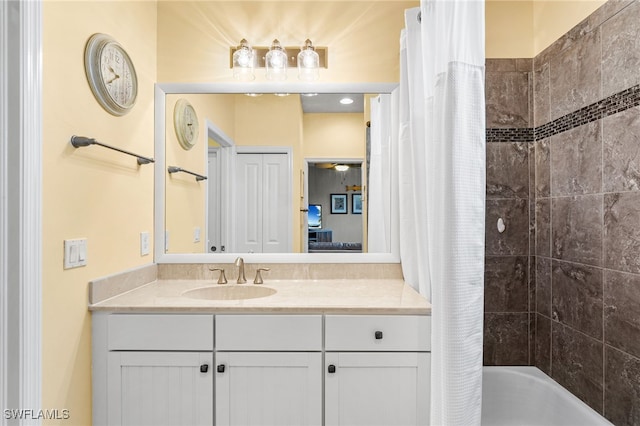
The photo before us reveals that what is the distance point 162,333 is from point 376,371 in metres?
0.88

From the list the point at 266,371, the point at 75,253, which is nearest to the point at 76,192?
the point at 75,253

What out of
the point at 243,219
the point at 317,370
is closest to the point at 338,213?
the point at 243,219

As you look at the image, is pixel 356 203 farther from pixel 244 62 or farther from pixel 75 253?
pixel 75 253

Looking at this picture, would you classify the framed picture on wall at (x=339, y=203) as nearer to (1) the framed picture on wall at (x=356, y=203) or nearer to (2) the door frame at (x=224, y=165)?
(1) the framed picture on wall at (x=356, y=203)

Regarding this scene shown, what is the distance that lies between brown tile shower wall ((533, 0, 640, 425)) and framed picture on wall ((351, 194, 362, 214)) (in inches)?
38.3

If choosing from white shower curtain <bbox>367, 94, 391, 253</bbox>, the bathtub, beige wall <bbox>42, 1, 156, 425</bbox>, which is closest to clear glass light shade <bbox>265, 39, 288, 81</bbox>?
white shower curtain <bbox>367, 94, 391, 253</bbox>

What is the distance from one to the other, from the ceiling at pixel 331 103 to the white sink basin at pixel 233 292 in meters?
1.04

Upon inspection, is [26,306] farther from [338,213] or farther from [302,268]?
[338,213]

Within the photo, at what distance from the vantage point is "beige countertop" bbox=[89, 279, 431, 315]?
1452 mm

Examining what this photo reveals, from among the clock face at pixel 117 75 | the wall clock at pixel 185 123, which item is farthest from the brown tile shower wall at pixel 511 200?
the clock face at pixel 117 75

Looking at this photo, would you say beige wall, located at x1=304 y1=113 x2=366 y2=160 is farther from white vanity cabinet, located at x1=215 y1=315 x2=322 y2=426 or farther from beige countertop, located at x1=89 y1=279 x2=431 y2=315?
white vanity cabinet, located at x1=215 y1=315 x2=322 y2=426

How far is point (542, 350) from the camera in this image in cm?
197

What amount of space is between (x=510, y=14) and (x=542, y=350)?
6.20 ft

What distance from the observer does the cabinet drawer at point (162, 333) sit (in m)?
1.45
